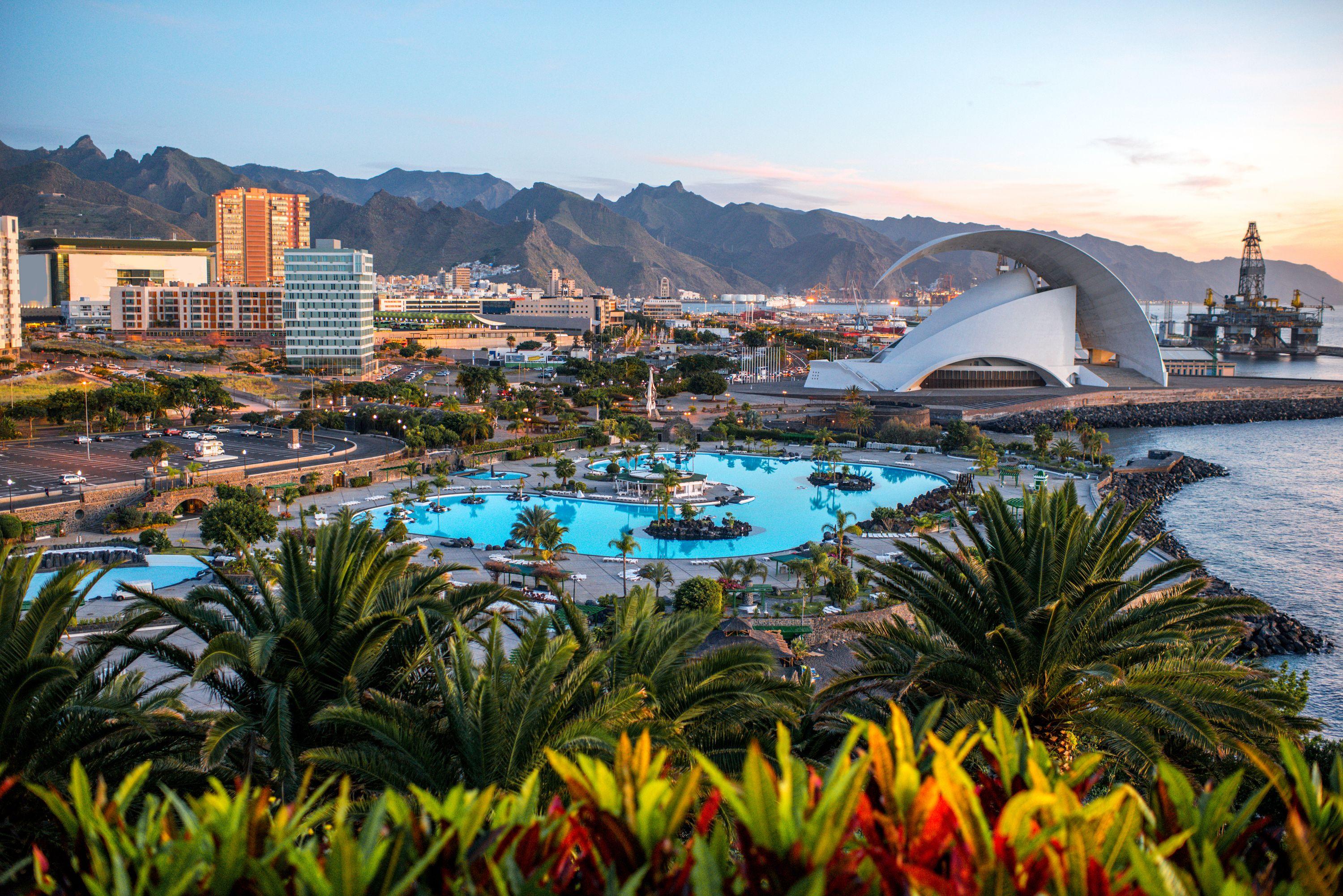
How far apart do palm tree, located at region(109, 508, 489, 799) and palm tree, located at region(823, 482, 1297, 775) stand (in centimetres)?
299

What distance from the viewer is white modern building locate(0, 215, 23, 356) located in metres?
51.8

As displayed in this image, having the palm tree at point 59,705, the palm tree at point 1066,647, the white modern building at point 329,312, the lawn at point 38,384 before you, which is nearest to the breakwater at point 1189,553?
the palm tree at point 1066,647

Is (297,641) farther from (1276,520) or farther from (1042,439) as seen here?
(1042,439)

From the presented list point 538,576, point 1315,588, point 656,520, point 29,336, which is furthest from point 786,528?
point 29,336

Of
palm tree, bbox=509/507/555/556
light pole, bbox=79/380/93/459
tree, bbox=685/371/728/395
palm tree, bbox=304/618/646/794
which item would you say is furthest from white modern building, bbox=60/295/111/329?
palm tree, bbox=304/618/646/794

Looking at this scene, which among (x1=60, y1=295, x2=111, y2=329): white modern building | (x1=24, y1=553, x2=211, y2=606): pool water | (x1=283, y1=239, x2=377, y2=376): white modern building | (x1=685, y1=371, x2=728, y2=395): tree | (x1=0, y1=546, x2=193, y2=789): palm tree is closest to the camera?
(x1=0, y1=546, x2=193, y2=789): palm tree

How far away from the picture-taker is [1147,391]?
5075 cm

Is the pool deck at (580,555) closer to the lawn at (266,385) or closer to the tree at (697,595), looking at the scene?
the tree at (697,595)

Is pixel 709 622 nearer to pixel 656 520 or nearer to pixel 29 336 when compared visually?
pixel 656 520

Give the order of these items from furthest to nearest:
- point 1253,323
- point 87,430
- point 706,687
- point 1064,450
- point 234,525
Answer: point 1253,323 < point 87,430 < point 1064,450 < point 234,525 < point 706,687

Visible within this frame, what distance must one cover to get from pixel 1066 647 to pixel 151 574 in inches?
687

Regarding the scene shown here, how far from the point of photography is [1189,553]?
23688 millimetres

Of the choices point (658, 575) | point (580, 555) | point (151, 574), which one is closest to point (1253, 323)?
point (580, 555)

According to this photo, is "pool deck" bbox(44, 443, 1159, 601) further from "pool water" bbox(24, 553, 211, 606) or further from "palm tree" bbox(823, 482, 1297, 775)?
"palm tree" bbox(823, 482, 1297, 775)
